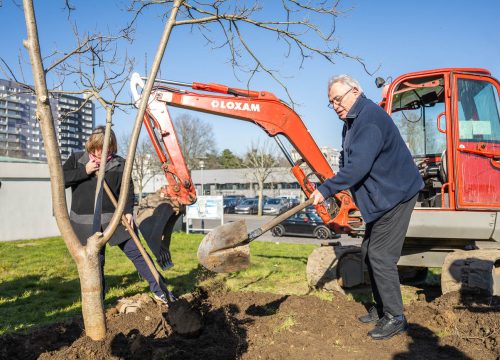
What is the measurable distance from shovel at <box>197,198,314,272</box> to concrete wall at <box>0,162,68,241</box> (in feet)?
41.6

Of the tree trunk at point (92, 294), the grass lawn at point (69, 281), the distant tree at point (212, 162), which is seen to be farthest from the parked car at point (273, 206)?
the tree trunk at point (92, 294)

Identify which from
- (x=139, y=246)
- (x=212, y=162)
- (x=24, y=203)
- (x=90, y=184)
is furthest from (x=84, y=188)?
(x=212, y=162)

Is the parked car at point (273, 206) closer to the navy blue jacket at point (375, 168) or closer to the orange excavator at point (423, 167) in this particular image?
the orange excavator at point (423, 167)

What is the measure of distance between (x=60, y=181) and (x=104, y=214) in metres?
1.66

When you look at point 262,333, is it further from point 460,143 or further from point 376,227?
point 460,143

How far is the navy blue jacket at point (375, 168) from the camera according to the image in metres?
3.70

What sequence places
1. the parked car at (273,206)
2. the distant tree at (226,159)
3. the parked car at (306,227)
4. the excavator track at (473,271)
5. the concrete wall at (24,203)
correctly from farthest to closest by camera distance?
1. the distant tree at (226,159)
2. the parked car at (273,206)
3. the parked car at (306,227)
4. the concrete wall at (24,203)
5. the excavator track at (473,271)

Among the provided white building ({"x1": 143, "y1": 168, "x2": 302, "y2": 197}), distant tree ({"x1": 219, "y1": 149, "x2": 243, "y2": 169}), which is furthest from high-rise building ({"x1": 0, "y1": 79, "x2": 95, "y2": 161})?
distant tree ({"x1": 219, "y1": 149, "x2": 243, "y2": 169})

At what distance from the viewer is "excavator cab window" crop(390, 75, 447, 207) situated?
19.5 feet

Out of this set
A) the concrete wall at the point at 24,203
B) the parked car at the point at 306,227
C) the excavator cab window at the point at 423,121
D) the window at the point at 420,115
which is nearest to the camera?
the excavator cab window at the point at 423,121

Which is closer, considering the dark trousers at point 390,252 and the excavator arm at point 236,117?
the dark trousers at point 390,252

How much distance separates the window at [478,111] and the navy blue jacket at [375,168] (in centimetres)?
201

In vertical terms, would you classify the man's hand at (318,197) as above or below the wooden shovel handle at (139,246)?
above

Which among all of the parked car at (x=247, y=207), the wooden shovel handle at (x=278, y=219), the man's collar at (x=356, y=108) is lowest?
the parked car at (x=247, y=207)
